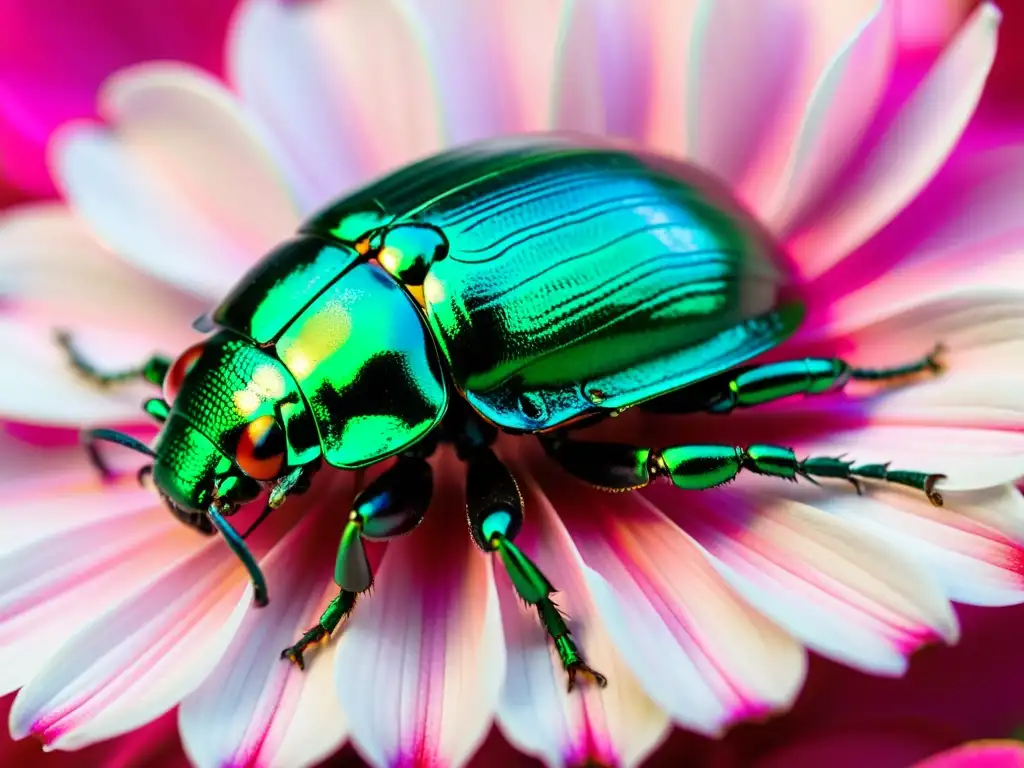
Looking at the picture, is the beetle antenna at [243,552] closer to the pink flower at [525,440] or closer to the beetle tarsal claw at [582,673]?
the pink flower at [525,440]

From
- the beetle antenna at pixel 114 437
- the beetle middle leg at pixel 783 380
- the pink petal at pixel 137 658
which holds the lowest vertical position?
the pink petal at pixel 137 658

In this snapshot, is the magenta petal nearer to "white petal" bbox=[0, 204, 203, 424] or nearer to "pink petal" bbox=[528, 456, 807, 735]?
"white petal" bbox=[0, 204, 203, 424]

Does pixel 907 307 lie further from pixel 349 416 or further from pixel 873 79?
pixel 349 416

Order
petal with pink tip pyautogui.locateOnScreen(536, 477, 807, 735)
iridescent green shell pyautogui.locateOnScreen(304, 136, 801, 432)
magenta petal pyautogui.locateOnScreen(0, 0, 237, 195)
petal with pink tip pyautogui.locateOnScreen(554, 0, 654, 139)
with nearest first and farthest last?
petal with pink tip pyautogui.locateOnScreen(536, 477, 807, 735)
iridescent green shell pyautogui.locateOnScreen(304, 136, 801, 432)
petal with pink tip pyautogui.locateOnScreen(554, 0, 654, 139)
magenta petal pyautogui.locateOnScreen(0, 0, 237, 195)

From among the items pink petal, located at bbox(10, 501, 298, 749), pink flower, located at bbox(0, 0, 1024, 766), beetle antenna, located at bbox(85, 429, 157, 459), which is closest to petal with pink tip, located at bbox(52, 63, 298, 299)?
pink flower, located at bbox(0, 0, 1024, 766)

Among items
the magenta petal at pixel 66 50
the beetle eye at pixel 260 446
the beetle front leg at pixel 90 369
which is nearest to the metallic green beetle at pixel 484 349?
the beetle eye at pixel 260 446
